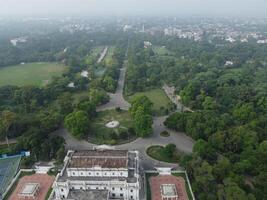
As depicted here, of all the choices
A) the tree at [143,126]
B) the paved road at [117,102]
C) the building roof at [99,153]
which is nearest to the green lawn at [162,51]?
the paved road at [117,102]

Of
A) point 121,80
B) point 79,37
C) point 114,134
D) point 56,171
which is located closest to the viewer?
point 56,171

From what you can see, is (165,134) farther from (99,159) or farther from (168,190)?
(99,159)

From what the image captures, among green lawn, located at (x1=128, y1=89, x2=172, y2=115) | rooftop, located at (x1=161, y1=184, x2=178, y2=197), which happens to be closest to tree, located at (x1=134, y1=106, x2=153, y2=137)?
green lawn, located at (x1=128, y1=89, x2=172, y2=115)

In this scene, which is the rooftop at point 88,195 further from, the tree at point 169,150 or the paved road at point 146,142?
the tree at point 169,150

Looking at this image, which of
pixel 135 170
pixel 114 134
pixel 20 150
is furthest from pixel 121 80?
pixel 135 170

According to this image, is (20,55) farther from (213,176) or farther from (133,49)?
(213,176)

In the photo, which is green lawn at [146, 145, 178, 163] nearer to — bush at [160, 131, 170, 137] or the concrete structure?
bush at [160, 131, 170, 137]
